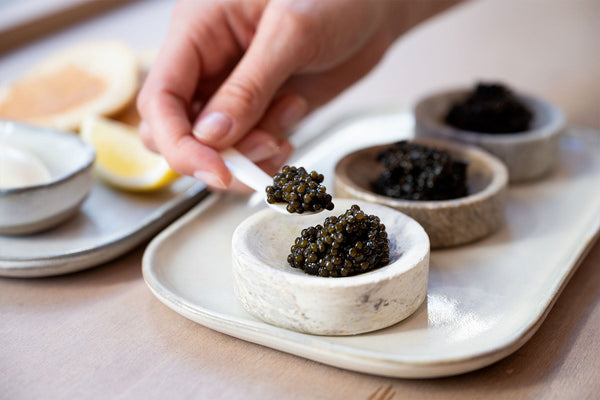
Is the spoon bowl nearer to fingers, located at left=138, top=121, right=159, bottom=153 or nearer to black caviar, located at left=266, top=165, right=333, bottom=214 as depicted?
black caviar, located at left=266, top=165, right=333, bottom=214

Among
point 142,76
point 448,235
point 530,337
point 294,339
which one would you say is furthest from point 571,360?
point 142,76

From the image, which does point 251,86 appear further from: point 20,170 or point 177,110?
point 20,170

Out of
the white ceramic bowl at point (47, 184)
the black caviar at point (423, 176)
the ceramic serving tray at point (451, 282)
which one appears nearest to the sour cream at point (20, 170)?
the white ceramic bowl at point (47, 184)

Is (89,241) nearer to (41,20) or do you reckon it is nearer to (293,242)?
(293,242)

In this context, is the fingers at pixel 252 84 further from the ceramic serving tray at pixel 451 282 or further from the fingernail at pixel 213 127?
the ceramic serving tray at pixel 451 282

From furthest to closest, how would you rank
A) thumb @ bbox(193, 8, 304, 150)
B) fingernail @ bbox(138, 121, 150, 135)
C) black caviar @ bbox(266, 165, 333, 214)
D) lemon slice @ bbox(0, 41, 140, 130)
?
lemon slice @ bbox(0, 41, 140, 130)
fingernail @ bbox(138, 121, 150, 135)
thumb @ bbox(193, 8, 304, 150)
black caviar @ bbox(266, 165, 333, 214)

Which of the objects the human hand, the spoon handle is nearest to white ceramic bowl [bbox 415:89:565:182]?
the human hand

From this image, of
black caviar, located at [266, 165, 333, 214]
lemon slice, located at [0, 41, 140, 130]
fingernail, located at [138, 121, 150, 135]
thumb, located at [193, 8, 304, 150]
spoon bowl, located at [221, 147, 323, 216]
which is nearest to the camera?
black caviar, located at [266, 165, 333, 214]

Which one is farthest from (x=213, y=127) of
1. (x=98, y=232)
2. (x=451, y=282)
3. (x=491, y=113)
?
(x=491, y=113)
